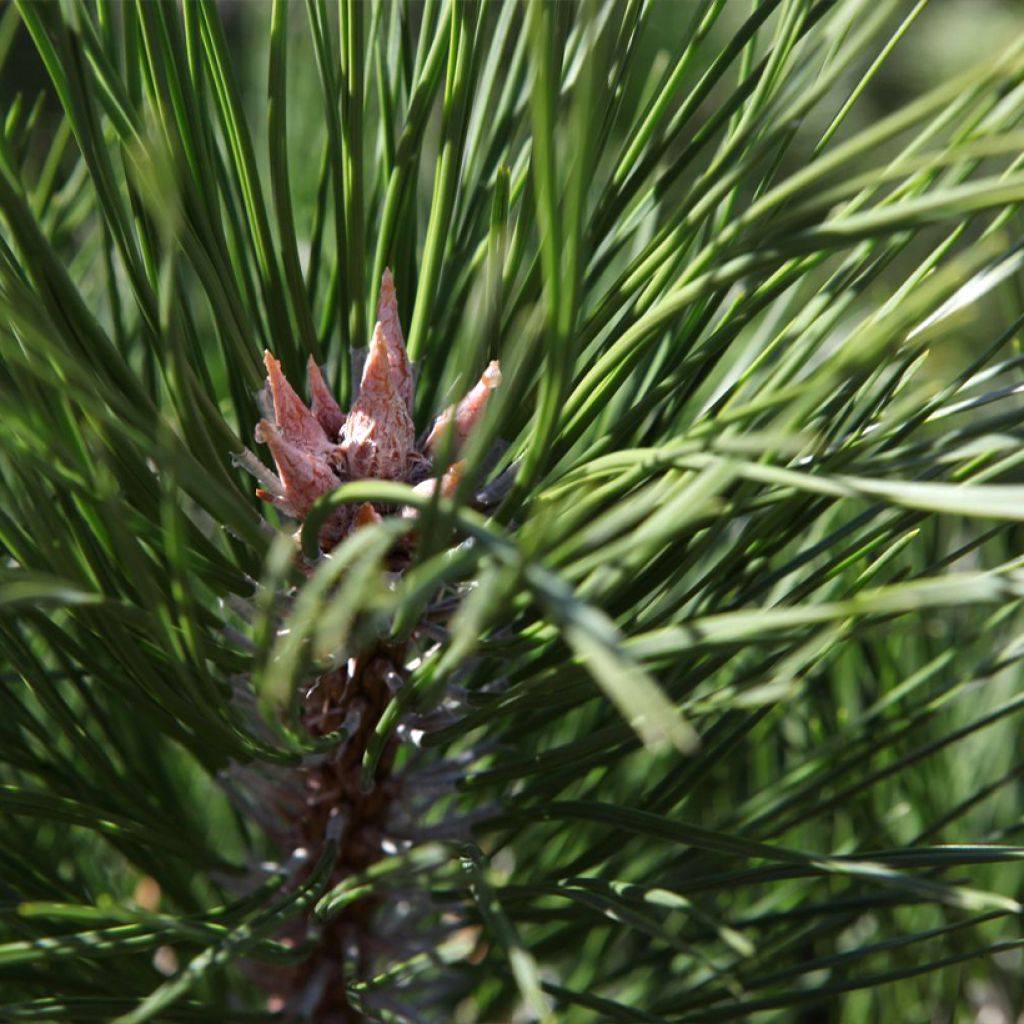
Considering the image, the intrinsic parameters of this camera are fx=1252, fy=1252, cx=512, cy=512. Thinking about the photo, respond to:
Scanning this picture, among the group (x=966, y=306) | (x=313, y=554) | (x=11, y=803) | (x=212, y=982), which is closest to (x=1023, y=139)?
(x=966, y=306)

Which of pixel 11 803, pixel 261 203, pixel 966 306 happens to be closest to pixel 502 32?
pixel 261 203

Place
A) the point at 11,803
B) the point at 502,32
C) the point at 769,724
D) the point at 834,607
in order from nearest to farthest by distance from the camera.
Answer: the point at 834,607
the point at 11,803
the point at 502,32
the point at 769,724

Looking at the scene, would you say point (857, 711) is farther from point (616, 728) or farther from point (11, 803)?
point (11, 803)

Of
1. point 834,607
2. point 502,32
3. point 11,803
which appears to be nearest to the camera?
point 834,607

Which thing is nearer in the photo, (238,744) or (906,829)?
(238,744)

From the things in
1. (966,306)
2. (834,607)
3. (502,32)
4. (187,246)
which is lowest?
(834,607)

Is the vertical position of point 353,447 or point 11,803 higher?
point 353,447
